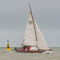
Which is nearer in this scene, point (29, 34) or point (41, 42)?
point (41, 42)

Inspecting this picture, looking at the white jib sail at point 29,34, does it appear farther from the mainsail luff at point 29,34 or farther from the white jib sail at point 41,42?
the white jib sail at point 41,42

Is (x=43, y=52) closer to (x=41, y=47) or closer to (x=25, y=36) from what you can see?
(x=41, y=47)

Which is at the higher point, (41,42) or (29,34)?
(29,34)

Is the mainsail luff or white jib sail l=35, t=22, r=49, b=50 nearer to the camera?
white jib sail l=35, t=22, r=49, b=50

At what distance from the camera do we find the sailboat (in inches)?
3255

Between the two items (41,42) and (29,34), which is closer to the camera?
(41,42)

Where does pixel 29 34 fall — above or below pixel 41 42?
above

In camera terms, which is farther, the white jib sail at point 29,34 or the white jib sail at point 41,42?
Answer: the white jib sail at point 29,34

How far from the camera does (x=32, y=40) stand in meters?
88.1

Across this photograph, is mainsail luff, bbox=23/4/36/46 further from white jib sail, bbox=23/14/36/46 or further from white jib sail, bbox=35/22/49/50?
white jib sail, bbox=35/22/49/50

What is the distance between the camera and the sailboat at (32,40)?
271ft

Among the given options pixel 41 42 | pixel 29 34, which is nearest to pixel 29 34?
pixel 29 34

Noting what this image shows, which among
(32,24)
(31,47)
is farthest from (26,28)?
(31,47)

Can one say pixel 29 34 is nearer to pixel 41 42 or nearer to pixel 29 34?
pixel 29 34
